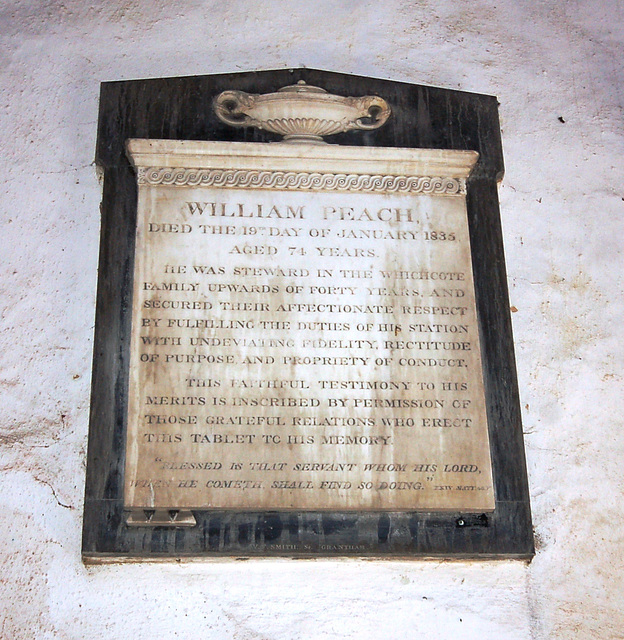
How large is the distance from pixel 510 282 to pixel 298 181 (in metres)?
1.09

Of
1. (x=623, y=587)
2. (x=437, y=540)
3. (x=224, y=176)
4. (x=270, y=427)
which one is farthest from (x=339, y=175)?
(x=623, y=587)

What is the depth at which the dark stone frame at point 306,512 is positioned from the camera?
3.38 metres

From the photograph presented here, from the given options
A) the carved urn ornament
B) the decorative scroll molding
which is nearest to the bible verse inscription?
the decorative scroll molding

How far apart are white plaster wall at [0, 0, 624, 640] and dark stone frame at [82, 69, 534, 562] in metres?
0.11

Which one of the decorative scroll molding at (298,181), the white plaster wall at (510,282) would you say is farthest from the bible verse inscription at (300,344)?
the white plaster wall at (510,282)

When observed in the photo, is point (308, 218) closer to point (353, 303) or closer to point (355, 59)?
point (353, 303)

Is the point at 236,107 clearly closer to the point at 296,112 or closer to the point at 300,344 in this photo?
the point at 296,112

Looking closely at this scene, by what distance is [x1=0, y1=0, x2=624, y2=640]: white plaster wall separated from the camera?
3367 mm

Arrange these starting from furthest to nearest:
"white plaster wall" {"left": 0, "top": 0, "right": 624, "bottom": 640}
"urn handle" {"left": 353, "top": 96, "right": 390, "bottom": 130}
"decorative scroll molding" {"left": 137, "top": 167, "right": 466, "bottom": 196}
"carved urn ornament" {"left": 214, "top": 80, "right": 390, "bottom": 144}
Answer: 1. "urn handle" {"left": 353, "top": 96, "right": 390, "bottom": 130}
2. "carved urn ornament" {"left": 214, "top": 80, "right": 390, "bottom": 144}
3. "decorative scroll molding" {"left": 137, "top": 167, "right": 466, "bottom": 196}
4. "white plaster wall" {"left": 0, "top": 0, "right": 624, "bottom": 640}

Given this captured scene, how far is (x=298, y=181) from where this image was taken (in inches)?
153

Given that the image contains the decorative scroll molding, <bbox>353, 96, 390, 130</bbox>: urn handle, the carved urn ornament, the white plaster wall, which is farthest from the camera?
<bbox>353, 96, 390, 130</bbox>: urn handle

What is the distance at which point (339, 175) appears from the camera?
3922mm

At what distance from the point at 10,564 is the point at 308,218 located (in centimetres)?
190

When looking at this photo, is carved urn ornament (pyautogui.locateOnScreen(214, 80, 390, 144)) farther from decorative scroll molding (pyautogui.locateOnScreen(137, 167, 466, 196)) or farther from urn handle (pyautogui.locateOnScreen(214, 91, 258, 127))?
decorative scroll molding (pyautogui.locateOnScreen(137, 167, 466, 196))
